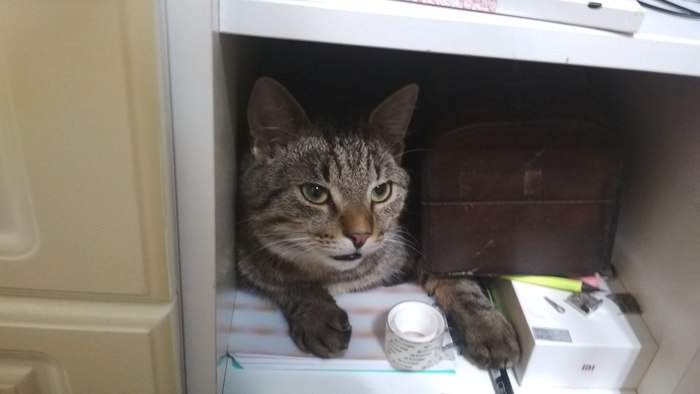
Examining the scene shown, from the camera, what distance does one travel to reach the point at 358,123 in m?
0.91

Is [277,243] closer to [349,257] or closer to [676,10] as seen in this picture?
[349,257]

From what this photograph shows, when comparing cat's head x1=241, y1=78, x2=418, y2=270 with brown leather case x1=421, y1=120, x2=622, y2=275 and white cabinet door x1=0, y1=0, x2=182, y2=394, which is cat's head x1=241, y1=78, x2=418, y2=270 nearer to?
brown leather case x1=421, y1=120, x2=622, y2=275

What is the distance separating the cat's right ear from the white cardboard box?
0.43 metres

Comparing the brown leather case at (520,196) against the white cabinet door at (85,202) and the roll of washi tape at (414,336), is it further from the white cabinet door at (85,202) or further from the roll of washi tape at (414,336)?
the white cabinet door at (85,202)

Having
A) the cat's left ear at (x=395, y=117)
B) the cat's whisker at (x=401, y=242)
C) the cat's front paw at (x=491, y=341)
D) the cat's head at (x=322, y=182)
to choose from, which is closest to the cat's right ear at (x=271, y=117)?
the cat's head at (x=322, y=182)

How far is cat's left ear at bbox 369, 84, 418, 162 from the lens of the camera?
85cm

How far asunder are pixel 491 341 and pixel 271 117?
0.46m

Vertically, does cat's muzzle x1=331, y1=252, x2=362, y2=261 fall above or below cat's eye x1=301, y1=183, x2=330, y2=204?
below

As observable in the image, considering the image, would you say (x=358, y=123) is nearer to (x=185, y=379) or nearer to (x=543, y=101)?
(x=543, y=101)

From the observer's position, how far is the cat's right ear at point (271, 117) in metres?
0.79

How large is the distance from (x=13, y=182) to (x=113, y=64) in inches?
6.6

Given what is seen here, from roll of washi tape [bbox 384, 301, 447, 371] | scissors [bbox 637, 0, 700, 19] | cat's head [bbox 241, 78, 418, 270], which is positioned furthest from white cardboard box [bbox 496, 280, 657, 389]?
scissors [bbox 637, 0, 700, 19]

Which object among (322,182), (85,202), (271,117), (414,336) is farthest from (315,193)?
(85,202)

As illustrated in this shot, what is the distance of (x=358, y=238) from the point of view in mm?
823
